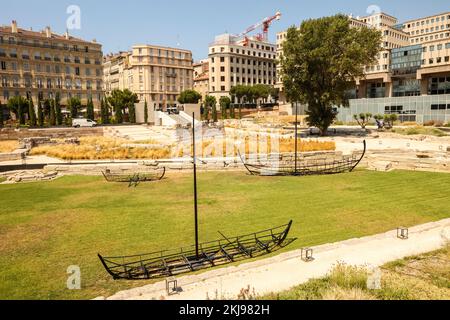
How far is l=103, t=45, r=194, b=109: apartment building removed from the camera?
324ft

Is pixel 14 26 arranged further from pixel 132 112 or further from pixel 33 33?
pixel 132 112

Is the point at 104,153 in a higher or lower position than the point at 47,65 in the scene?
lower

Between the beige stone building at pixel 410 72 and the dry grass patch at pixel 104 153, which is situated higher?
the beige stone building at pixel 410 72

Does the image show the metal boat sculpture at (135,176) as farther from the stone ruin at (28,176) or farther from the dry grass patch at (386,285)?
the dry grass patch at (386,285)

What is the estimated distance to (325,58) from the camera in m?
43.0

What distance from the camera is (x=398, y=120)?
205ft

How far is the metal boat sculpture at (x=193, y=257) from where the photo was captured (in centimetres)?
995

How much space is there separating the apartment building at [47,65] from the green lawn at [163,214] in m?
63.0

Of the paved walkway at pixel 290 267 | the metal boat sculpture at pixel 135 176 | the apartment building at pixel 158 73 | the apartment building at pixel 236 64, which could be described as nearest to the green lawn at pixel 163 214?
the metal boat sculpture at pixel 135 176

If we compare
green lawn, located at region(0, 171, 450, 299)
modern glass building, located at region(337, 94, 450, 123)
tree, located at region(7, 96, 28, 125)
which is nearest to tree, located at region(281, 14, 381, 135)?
modern glass building, located at region(337, 94, 450, 123)

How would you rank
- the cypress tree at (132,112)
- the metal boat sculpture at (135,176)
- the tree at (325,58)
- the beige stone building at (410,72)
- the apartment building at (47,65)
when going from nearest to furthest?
the metal boat sculpture at (135,176)
the tree at (325,58)
the beige stone building at (410,72)
the cypress tree at (132,112)
the apartment building at (47,65)

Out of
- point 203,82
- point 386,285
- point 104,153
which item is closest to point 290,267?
point 386,285

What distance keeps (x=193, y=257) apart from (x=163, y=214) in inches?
208
